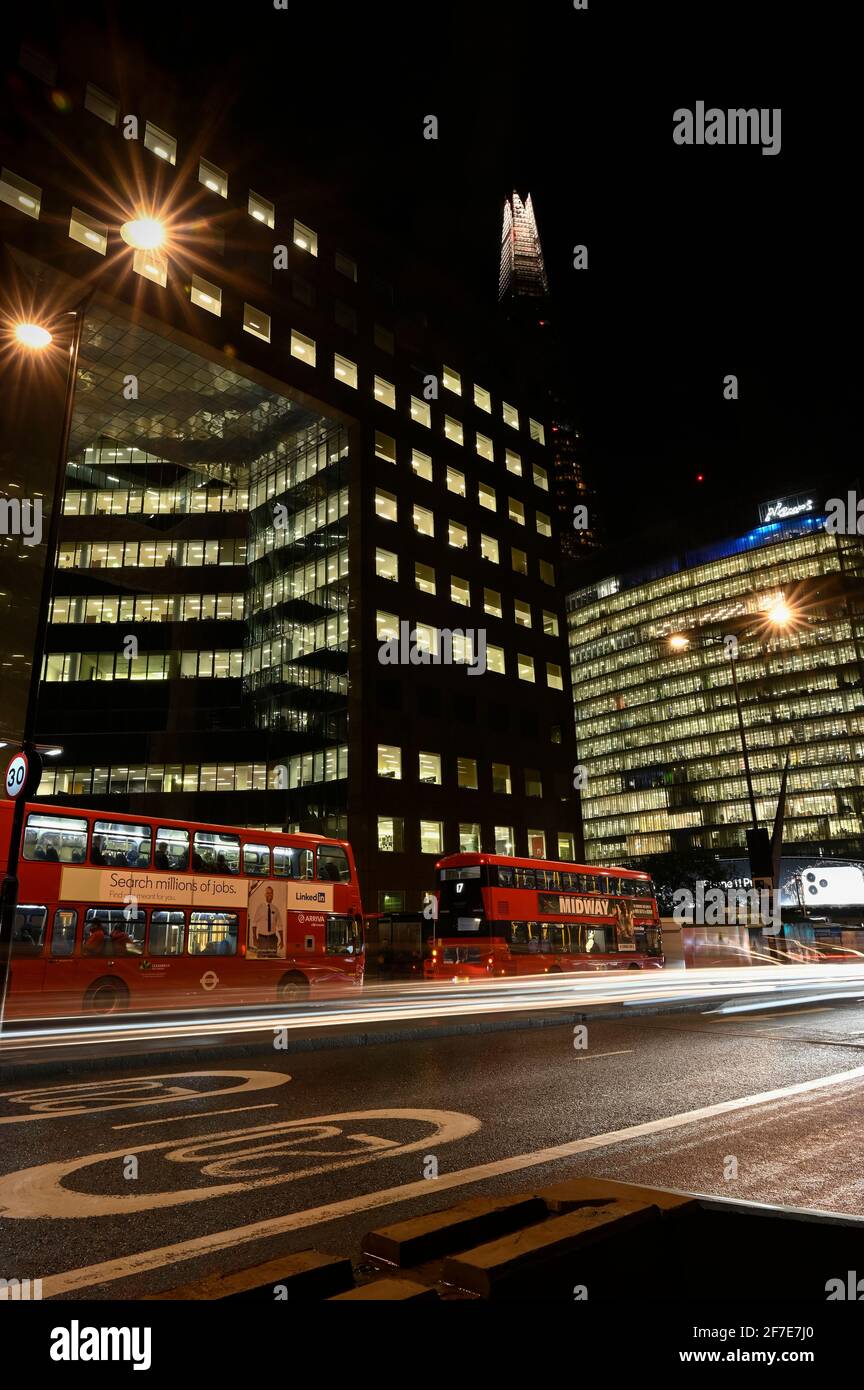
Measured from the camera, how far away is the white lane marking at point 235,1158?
4.20 meters

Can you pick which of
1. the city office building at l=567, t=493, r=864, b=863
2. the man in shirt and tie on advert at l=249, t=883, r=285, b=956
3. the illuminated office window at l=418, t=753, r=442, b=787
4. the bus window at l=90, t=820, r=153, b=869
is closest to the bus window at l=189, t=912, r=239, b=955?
the man in shirt and tie on advert at l=249, t=883, r=285, b=956

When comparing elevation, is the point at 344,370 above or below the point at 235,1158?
above

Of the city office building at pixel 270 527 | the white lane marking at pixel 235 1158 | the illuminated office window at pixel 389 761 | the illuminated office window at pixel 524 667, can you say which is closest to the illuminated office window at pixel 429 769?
the city office building at pixel 270 527

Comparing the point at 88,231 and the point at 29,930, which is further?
the point at 88,231

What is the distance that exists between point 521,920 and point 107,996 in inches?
532

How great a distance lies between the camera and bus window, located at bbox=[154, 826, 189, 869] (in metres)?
16.8

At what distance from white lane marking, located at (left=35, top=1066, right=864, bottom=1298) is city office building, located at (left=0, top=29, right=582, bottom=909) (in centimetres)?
3621

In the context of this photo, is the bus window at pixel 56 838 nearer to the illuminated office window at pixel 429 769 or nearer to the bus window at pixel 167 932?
the bus window at pixel 167 932

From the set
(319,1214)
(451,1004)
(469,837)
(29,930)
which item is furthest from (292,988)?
(469,837)

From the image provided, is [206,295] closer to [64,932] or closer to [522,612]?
[522,612]

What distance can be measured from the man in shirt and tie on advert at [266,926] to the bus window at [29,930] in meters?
4.77

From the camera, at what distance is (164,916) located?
55.4 ft

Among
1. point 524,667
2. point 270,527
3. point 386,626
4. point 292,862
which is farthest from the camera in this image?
point 524,667
